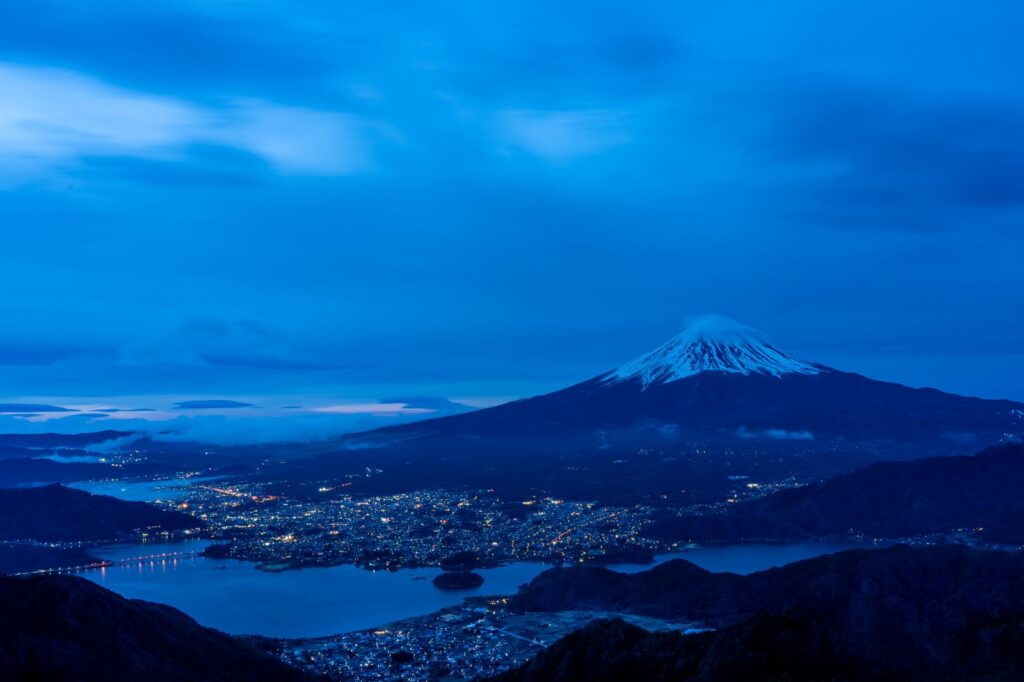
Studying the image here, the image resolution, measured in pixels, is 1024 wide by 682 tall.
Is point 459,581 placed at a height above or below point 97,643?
below

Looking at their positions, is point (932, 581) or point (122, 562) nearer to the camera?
point (932, 581)

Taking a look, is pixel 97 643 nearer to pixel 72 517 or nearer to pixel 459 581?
pixel 459 581

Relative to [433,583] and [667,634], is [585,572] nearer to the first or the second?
[433,583]

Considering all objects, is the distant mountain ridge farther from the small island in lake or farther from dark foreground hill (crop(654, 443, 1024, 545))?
the small island in lake

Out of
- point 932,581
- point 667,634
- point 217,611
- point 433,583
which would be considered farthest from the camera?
point 433,583

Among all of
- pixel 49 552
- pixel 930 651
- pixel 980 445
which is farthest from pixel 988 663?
pixel 980 445

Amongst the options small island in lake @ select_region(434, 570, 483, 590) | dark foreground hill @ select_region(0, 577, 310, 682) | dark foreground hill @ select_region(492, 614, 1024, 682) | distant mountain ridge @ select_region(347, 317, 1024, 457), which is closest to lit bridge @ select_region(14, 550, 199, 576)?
small island in lake @ select_region(434, 570, 483, 590)

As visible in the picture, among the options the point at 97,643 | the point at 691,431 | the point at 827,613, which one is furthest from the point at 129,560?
the point at 691,431
